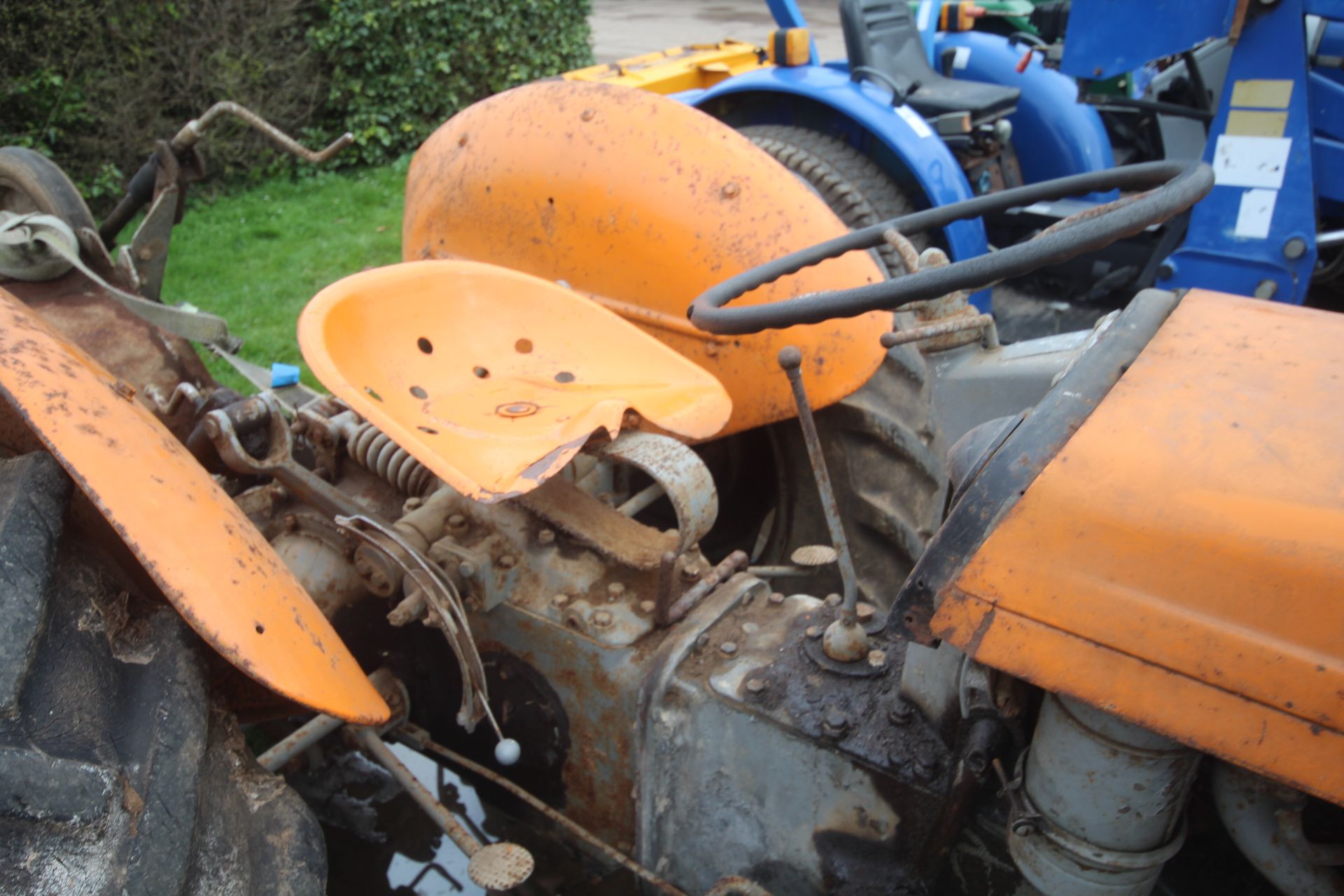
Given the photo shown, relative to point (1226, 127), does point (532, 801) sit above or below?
below

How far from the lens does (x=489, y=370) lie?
4.92ft

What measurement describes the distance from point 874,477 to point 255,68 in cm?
494

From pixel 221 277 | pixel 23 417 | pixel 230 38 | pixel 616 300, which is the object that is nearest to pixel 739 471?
pixel 616 300

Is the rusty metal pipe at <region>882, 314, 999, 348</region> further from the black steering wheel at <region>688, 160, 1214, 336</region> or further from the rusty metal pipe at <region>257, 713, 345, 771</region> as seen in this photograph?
the rusty metal pipe at <region>257, 713, 345, 771</region>

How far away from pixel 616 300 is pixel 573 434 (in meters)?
0.49

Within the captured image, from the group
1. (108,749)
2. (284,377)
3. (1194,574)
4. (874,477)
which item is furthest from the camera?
(284,377)

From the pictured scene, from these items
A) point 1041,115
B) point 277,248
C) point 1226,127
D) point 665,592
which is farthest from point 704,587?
point 277,248

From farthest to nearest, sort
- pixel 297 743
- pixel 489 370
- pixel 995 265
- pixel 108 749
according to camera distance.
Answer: pixel 489 370 < pixel 297 743 < pixel 995 265 < pixel 108 749

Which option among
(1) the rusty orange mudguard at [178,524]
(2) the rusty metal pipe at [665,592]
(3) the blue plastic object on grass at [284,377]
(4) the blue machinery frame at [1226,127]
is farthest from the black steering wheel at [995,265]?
(4) the blue machinery frame at [1226,127]

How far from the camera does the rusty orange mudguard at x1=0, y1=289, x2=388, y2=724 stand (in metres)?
0.95

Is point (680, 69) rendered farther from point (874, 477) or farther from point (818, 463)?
point (818, 463)

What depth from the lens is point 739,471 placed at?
6.61 ft

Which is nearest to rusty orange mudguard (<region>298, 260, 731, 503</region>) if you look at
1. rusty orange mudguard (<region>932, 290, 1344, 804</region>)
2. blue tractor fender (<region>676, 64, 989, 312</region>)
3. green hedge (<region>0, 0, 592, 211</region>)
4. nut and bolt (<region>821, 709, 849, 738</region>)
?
nut and bolt (<region>821, 709, 849, 738</region>)

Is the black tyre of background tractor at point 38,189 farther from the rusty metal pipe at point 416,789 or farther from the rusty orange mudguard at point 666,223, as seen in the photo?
the rusty metal pipe at point 416,789
